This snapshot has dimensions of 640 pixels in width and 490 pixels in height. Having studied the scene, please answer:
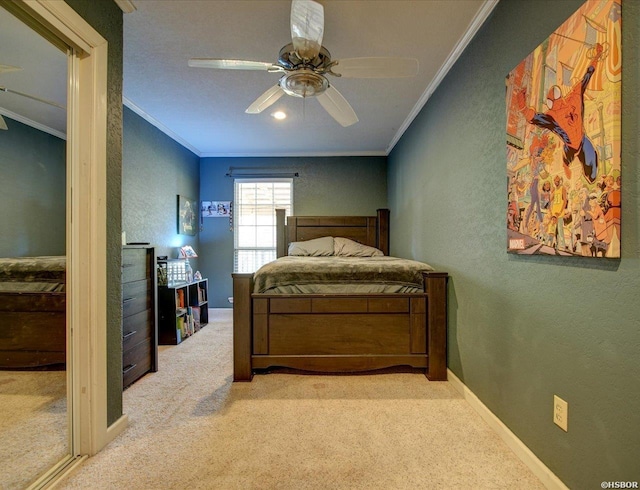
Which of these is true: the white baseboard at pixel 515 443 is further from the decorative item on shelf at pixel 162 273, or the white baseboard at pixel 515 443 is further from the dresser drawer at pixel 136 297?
the decorative item on shelf at pixel 162 273

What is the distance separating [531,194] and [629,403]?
865 mm

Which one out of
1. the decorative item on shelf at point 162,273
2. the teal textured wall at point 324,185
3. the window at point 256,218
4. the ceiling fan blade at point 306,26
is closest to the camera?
the ceiling fan blade at point 306,26

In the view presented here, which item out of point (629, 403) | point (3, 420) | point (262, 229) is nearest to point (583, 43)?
point (629, 403)

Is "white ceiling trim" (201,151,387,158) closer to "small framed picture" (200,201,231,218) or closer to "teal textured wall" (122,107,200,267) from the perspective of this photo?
"teal textured wall" (122,107,200,267)

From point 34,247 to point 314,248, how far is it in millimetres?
3135

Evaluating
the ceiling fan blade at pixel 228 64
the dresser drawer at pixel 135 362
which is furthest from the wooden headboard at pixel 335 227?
the ceiling fan blade at pixel 228 64

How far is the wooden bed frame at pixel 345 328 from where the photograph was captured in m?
2.47

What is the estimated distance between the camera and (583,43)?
118 cm

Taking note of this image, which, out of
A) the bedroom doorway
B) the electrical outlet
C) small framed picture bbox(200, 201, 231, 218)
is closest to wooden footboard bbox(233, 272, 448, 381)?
→ the bedroom doorway

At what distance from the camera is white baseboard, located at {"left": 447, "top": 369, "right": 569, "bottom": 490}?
1347mm

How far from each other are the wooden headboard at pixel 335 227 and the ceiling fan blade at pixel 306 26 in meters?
3.13

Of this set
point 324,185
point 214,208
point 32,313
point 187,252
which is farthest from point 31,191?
point 324,185

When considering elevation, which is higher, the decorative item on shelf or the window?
the window

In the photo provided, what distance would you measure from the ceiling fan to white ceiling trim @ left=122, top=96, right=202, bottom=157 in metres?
1.78
